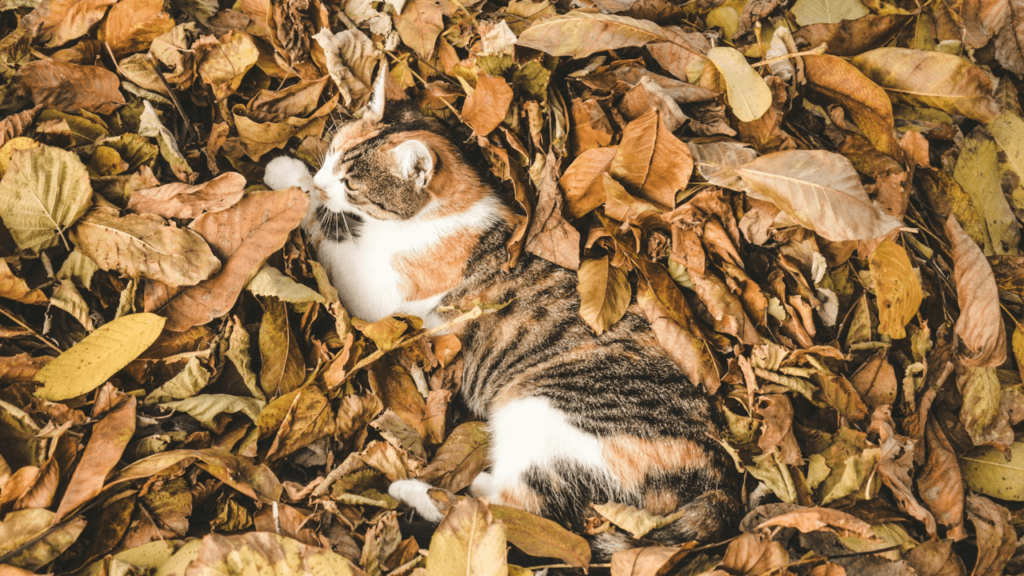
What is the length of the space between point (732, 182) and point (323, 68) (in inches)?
65.5

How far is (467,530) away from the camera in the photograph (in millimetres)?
1596

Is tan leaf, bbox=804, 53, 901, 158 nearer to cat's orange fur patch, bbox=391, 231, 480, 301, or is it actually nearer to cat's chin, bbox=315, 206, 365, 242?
cat's orange fur patch, bbox=391, 231, 480, 301

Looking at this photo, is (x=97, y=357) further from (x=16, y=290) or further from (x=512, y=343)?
(x=512, y=343)

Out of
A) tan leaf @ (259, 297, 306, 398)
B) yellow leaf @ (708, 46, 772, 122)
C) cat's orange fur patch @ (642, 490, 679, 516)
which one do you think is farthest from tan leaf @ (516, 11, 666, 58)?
cat's orange fur patch @ (642, 490, 679, 516)

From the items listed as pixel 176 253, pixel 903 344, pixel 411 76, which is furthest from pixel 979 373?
pixel 176 253

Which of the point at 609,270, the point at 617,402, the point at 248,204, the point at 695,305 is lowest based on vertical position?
the point at 617,402

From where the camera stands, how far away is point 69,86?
2.18 meters

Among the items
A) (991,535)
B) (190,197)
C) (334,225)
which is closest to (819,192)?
(991,535)

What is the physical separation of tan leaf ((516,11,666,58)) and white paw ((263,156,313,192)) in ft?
3.39

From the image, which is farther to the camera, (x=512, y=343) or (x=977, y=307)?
(x=512, y=343)

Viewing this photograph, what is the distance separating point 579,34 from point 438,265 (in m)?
1.03

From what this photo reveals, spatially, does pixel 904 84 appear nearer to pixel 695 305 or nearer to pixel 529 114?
pixel 695 305

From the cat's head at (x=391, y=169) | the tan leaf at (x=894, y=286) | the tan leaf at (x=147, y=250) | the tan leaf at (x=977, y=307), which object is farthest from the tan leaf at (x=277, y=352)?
the tan leaf at (x=977, y=307)

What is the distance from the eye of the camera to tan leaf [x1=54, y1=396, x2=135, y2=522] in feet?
5.74
